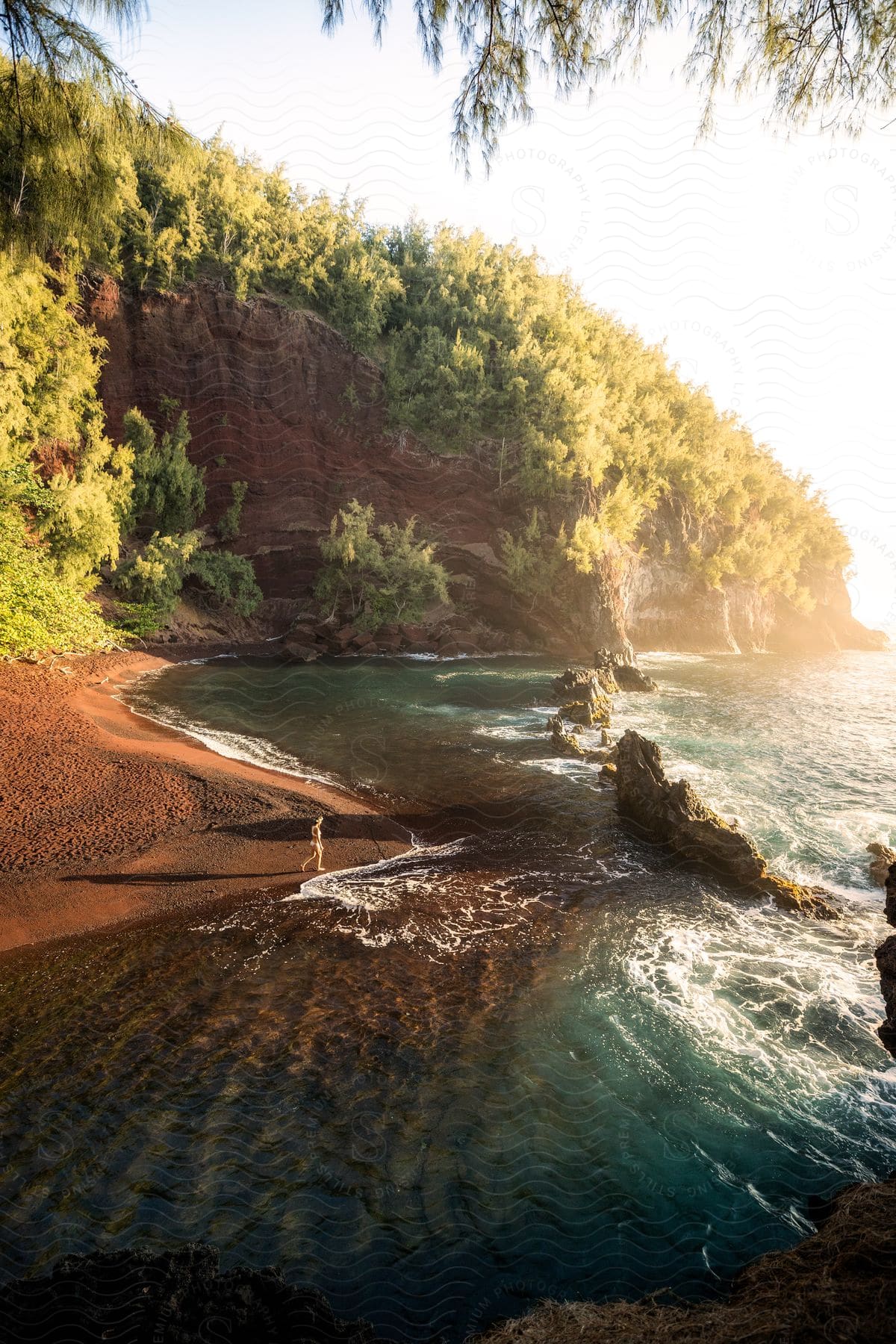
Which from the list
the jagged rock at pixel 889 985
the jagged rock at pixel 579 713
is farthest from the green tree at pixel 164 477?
the jagged rock at pixel 889 985

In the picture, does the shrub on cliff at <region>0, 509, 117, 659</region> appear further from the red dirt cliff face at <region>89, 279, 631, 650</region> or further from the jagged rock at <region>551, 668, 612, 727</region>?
the jagged rock at <region>551, 668, 612, 727</region>

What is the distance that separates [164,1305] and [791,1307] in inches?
128

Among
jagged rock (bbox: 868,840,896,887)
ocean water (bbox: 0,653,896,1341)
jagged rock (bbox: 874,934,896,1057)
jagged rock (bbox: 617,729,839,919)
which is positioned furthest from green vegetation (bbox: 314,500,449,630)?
jagged rock (bbox: 874,934,896,1057)

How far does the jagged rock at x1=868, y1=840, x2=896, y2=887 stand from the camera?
11.3 m

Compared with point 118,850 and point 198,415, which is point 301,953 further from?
point 198,415

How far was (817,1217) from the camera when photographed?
489 centimetres

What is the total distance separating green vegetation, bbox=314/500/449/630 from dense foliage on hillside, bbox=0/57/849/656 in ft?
17.0

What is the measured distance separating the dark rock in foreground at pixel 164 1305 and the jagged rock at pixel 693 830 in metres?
9.17

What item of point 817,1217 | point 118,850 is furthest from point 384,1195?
point 118,850

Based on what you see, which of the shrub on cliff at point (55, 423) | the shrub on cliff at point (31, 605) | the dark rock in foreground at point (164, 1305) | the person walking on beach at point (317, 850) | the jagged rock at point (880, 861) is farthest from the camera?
the shrub on cliff at point (55, 423)

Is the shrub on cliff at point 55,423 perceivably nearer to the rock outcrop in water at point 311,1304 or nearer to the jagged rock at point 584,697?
the jagged rock at point 584,697

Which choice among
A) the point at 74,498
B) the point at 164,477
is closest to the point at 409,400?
the point at 164,477

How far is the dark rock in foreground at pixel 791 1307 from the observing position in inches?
99.6

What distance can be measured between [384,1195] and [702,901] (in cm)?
727
